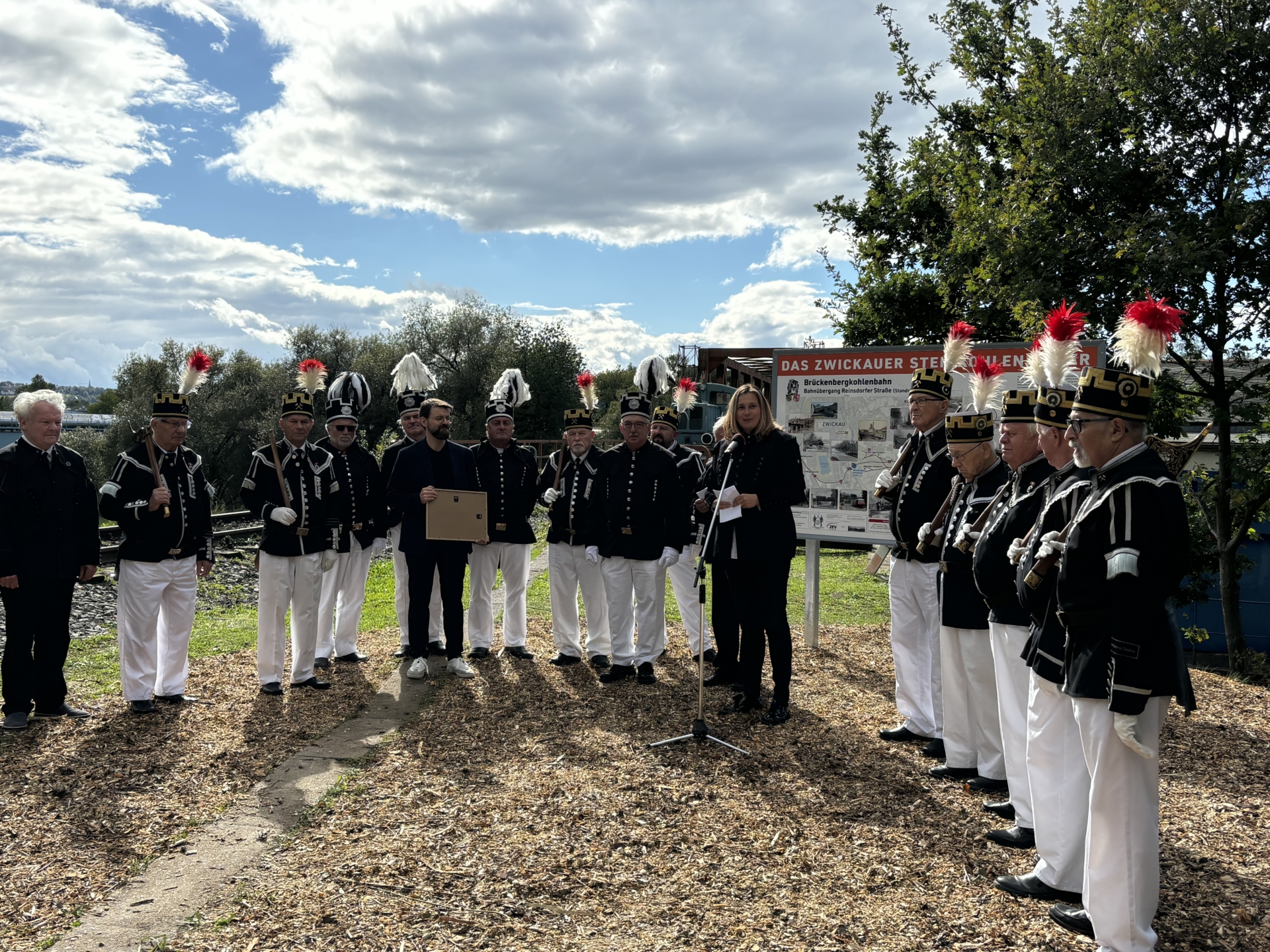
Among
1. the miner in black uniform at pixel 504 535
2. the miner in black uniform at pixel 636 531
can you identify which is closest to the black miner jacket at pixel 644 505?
the miner in black uniform at pixel 636 531

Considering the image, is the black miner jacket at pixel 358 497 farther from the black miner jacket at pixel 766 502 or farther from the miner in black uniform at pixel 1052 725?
the miner in black uniform at pixel 1052 725

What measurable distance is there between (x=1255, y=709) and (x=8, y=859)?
28.0 feet

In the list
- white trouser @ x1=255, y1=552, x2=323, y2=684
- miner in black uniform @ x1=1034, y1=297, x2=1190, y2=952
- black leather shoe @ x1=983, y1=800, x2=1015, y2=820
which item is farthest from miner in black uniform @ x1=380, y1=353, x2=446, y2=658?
miner in black uniform @ x1=1034, y1=297, x2=1190, y2=952

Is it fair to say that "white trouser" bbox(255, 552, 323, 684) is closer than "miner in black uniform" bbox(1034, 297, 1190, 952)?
No

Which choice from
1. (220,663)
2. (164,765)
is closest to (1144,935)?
(164,765)

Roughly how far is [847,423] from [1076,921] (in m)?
5.57

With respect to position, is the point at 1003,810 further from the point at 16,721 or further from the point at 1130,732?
the point at 16,721

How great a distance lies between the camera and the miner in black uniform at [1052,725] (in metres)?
3.81

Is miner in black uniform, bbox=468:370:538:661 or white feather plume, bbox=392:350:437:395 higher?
white feather plume, bbox=392:350:437:395

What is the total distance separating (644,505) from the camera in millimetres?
7762

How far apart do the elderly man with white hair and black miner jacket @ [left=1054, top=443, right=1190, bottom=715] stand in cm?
651

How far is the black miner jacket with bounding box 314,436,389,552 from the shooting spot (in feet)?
26.8

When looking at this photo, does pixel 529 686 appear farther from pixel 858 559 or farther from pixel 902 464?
pixel 858 559

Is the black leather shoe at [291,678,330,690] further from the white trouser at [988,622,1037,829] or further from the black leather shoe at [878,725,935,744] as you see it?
the white trouser at [988,622,1037,829]
